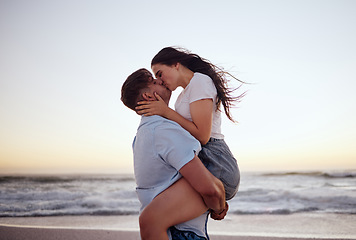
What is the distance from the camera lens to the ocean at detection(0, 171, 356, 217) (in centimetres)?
812

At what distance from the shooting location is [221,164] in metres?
2.05

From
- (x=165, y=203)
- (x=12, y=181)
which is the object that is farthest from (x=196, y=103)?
(x=12, y=181)

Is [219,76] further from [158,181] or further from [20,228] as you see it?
[20,228]

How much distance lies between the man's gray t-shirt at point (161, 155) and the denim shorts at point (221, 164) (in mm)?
212

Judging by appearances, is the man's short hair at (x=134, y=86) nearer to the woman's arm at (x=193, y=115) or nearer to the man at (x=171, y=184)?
the woman's arm at (x=193, y=115)

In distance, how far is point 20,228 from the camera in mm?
5008

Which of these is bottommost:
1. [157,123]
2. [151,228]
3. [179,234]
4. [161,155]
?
[179,234]

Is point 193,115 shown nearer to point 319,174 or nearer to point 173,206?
point 173,206

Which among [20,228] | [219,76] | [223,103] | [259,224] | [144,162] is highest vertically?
[219,76]

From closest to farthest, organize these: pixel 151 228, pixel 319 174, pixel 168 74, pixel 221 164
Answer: pixel 151 228, pixel 221 164, pixel 168 74, pixel 319 174

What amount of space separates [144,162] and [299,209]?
24.2 feet

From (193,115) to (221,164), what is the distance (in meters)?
0.36

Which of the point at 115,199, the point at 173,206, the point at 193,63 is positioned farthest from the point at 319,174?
the point at 173,206

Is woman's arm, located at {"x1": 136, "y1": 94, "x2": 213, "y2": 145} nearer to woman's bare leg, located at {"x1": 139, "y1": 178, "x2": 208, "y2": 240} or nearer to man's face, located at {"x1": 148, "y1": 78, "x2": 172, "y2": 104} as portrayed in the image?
man's face, located at {"x1": 148, "y1": 78, "x2": 172, "y2": 104}
